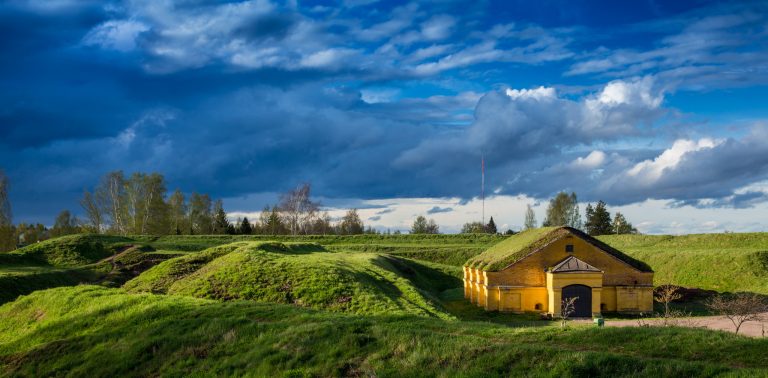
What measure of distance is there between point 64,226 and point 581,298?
113 metres

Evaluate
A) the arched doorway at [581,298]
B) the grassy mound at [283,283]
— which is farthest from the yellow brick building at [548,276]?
the grassy mound at [283,283]

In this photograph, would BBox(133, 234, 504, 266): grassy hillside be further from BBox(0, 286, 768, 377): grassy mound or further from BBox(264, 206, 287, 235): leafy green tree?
BBox(0, 286, 768, 377): grassy mound

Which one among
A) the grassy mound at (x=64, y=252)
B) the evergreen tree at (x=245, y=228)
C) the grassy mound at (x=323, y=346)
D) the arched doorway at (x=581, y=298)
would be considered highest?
the evergreen tree at (x=245, y=228)

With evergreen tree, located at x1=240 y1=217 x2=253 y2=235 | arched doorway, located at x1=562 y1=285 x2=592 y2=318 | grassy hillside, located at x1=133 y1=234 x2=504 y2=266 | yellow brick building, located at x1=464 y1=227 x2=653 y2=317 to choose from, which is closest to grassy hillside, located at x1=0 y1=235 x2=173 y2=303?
grassy hillside, located at x1=133 y1=234 x2=504 y2=266

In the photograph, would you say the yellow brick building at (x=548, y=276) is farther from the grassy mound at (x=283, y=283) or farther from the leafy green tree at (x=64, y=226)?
the leafy green tree at (x=64, y=226)

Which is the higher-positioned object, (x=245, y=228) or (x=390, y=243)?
(x=245, y=228)

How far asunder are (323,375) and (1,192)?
75.1 m

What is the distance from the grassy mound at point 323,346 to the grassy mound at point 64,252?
105ft

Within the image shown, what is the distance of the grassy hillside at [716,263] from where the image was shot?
161ft

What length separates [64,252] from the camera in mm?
55750

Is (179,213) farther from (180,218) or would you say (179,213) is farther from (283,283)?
(283,283)

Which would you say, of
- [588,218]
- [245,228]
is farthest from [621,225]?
[245,228]

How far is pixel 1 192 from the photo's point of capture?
7119 centimetres

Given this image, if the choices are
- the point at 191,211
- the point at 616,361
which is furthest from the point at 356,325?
the point at 191,211
